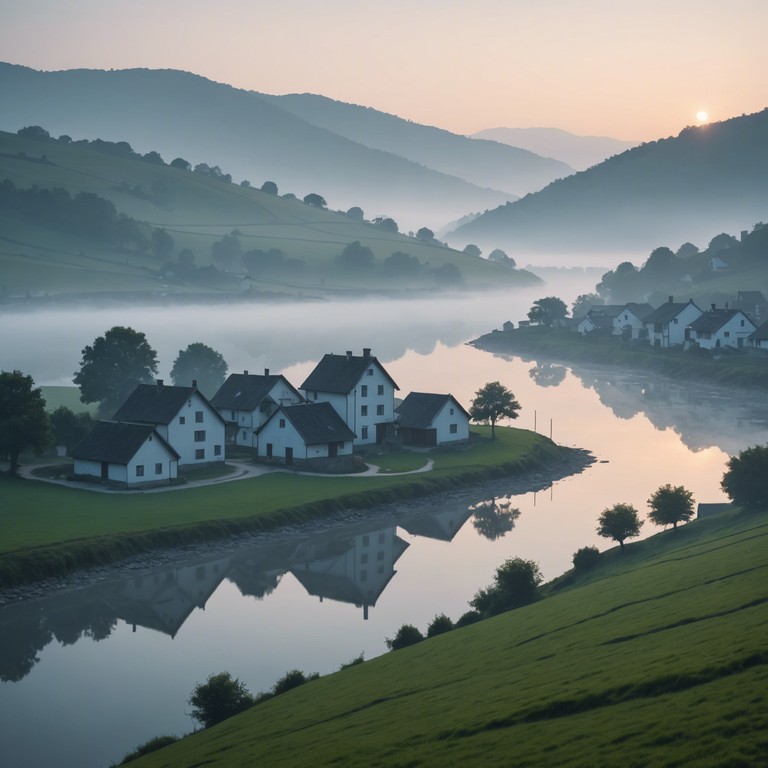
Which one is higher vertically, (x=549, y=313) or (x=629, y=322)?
(x=549, y=313)

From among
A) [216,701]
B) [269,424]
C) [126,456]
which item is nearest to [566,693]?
[216,701]

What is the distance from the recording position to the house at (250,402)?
2945 inches

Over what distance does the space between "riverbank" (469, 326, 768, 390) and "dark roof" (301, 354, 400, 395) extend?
5811 centimetres

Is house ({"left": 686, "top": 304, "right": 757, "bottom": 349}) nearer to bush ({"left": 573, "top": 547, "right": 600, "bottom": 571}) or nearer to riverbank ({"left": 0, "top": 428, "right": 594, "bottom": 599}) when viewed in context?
riverbank ({"left": 0, "top": 428, "right": 594, "bottom": 599})

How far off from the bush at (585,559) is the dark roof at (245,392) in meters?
32.2

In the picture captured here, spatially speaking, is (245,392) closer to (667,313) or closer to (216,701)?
(216,701)

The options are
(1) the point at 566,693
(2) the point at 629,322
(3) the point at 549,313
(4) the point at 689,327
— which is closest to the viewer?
(1) the point at 566,693

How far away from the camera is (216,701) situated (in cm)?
3362

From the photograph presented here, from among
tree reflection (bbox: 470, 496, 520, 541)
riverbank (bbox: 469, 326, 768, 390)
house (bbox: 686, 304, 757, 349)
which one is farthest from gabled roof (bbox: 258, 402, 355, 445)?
house (bbox: 686, 304, 757, 349)

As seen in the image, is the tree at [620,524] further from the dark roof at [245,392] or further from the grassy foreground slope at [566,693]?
the dark roof at [245,392]

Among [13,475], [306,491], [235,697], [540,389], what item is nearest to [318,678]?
[235,697]

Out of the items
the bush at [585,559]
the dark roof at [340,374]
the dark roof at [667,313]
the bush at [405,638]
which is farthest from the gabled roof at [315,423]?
the dark roof at [667,313]

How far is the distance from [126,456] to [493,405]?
3062 centimetres

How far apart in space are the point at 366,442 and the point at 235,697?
42.3 metres
